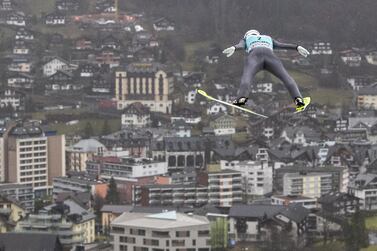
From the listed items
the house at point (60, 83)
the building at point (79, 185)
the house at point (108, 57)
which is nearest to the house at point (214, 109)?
the house at point (60, 83)

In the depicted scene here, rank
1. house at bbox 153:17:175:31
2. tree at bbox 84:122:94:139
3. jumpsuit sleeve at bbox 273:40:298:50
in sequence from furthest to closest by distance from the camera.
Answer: house at bbox 153:17:175:31 → tree at bbox 84:122:94:139 → jumpsuit sleeve at bbox 273:40:298:50

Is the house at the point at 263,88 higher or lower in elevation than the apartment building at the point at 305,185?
higher

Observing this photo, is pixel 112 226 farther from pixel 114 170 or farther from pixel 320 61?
pixel 320 61

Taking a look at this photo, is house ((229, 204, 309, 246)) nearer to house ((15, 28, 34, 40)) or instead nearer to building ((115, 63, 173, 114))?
building ((115, 63, 173, 114))

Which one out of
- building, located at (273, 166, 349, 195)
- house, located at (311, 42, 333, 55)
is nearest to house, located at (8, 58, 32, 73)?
house, located at (311, 42, 333, 55)

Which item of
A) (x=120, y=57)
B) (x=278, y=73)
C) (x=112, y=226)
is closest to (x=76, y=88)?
(x=120, y=57)

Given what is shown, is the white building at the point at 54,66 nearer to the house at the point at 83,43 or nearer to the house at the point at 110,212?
the house at the point at 83,43
